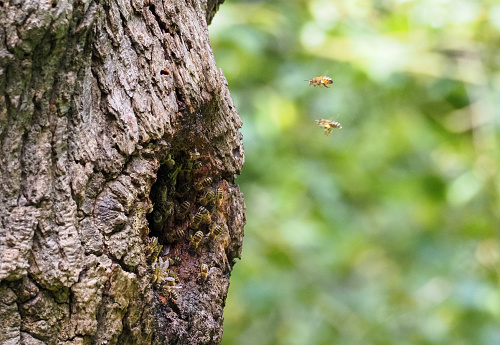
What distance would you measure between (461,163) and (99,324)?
228 inches

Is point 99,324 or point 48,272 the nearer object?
point 48,272

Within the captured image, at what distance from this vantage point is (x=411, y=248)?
802cm

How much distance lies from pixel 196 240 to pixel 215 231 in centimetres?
6

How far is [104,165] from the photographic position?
1.83 meters

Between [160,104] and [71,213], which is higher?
[160,104]

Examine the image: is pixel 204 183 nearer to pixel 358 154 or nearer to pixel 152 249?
pixel 152 249

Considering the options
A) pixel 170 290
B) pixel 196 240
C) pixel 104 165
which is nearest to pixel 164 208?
pixel 196 240

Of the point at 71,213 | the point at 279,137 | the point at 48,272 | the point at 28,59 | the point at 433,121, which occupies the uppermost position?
the point at 433,121

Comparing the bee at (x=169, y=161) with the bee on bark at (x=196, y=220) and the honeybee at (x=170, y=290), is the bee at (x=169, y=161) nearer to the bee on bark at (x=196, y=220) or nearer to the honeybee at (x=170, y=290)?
the bee on bark at (x=196, y=220)

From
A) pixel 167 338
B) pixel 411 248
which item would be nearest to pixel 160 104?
pixel 167 338

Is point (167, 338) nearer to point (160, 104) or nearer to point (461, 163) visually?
point (160, 104)

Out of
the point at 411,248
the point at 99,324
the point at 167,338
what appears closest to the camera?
the point at 99,324

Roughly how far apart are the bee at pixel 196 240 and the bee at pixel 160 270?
4.1 inches

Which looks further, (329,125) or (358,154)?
(358,154)
